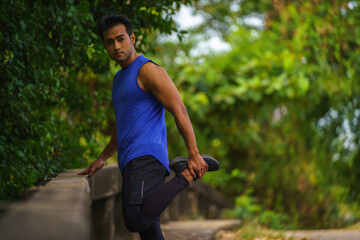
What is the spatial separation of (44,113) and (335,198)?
6.73 meters

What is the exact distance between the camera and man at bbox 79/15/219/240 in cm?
327

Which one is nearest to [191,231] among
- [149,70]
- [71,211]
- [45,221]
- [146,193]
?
[146,193]

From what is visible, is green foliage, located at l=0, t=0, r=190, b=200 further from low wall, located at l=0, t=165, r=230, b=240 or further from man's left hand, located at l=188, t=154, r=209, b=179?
man's left hand, located at l=188, t=154, r=209, b=179

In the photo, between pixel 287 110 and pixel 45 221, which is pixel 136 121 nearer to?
pixel 45 221

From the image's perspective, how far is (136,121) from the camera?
3402mm

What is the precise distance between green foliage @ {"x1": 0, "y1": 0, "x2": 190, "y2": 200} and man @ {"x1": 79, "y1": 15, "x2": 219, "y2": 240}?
60 centimetres

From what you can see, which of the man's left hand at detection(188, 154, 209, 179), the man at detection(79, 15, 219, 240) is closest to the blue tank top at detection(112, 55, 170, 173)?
the man at detection(79, 15, 219, 240)

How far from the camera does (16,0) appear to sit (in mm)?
3816

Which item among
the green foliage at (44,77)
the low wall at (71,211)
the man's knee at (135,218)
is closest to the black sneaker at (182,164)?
the man's knee at (135,218)

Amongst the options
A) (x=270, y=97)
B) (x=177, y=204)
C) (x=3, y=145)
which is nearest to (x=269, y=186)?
(x=270, y=97)

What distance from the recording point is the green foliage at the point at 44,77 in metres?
3.81

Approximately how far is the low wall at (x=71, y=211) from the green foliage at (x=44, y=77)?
1.16 ft

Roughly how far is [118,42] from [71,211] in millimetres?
1638

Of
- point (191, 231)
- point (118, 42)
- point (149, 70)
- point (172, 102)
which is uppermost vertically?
point (118, 42)
